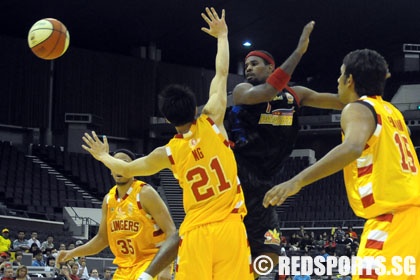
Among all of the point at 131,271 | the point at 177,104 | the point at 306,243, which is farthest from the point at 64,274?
the point at 306,243

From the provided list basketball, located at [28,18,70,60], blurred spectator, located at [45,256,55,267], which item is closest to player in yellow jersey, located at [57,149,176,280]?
basketball, located at [28,18,70,60]

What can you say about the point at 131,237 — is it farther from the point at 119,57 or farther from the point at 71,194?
the point at 119,57

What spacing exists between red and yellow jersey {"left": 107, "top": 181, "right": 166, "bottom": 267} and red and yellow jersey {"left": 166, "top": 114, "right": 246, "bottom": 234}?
137 cm

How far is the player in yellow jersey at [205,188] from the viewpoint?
496 centimetres

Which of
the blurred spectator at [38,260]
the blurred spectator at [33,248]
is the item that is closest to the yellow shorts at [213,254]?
the blurred spectator at [38,260]

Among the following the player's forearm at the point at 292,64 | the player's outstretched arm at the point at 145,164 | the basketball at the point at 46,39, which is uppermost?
the basketball at the point at 46,39

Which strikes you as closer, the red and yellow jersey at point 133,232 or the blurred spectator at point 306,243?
the red and yellow jersey at point 133,232

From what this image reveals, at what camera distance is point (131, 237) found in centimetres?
648

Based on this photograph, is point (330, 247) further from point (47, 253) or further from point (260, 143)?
point (260, 143)

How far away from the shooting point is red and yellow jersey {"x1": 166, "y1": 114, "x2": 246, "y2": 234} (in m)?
5.04

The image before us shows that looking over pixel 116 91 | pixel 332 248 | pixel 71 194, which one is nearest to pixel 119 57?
pixel 116 91

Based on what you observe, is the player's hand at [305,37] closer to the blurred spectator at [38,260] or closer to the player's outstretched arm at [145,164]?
the player's outstretched arm at [145,164]

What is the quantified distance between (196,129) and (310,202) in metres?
26.8

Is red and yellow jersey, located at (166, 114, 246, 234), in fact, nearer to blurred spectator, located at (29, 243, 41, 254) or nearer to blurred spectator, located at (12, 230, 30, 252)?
blurred spectator, located at (29, 243, 41, 254)
